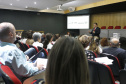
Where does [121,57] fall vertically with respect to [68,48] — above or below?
below

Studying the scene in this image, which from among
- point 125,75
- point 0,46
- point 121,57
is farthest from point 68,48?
point 121,57

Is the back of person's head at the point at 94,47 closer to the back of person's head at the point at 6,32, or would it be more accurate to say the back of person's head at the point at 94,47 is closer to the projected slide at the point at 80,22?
the back of person's head at the point at 6,32

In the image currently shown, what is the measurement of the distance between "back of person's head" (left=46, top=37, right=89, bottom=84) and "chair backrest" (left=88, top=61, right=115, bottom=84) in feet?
2.99

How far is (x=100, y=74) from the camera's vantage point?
5.11 ft

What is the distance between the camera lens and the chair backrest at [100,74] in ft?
4.89

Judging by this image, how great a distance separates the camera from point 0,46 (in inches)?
61.1

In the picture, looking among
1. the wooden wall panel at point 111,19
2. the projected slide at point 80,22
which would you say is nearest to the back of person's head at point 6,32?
the wooden wall panel at point 111,19

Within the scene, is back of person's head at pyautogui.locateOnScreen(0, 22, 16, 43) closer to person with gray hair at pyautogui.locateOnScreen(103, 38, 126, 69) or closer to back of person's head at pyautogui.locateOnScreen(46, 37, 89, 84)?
back of person's head at pyautogui.locateOnScreen(46, 37, 89, 84)

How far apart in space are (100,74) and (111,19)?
11.0m

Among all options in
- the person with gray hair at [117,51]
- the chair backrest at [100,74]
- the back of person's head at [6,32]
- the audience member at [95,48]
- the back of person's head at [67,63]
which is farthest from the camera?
the audience member at [95,48]

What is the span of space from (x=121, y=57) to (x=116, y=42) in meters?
0.36

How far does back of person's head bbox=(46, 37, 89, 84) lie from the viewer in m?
0.65

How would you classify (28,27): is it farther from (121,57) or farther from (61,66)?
(61,66)

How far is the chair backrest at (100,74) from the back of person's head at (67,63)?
91cm
